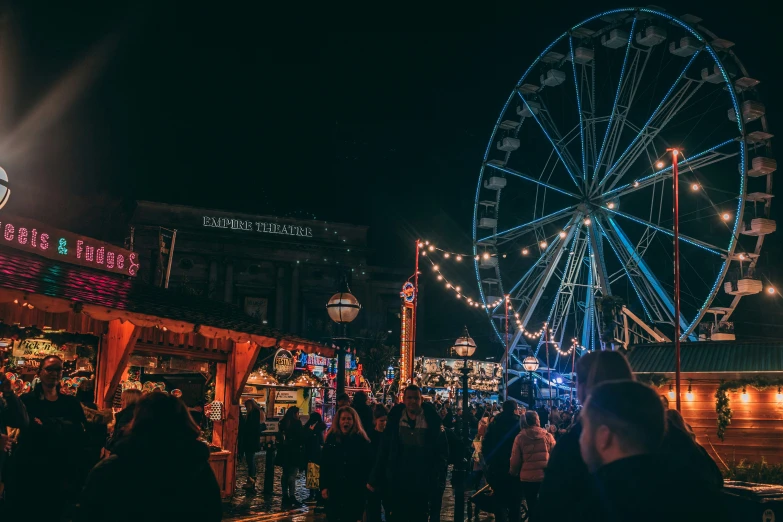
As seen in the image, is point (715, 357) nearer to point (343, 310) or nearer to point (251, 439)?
point (343, 310)

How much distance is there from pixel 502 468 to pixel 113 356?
6265 millimetres

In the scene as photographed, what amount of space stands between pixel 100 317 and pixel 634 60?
23.5 m

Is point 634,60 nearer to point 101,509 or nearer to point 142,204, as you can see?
point 101,509

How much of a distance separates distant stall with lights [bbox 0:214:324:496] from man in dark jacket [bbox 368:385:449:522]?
14.0ft

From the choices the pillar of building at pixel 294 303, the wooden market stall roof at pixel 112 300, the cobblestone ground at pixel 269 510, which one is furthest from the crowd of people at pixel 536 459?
the pillar of building at pixel 294 303

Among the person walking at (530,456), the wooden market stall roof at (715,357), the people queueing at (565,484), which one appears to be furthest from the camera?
the wooden market stall roof at (715,357)

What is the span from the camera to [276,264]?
196ft

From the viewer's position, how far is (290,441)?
14023 millimetres

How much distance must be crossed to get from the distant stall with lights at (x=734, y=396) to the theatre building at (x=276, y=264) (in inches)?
1593

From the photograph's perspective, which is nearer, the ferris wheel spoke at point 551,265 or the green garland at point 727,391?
the green garland at point 727,391

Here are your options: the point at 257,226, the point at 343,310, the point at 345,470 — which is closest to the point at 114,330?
the point at 343,310

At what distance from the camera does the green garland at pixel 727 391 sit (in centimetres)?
1711

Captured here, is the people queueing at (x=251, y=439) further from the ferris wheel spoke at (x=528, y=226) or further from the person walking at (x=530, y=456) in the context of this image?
the ferris wheel spoke at (x=528, y=226)

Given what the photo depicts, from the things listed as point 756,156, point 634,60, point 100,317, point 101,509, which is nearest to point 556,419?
point 756,156
